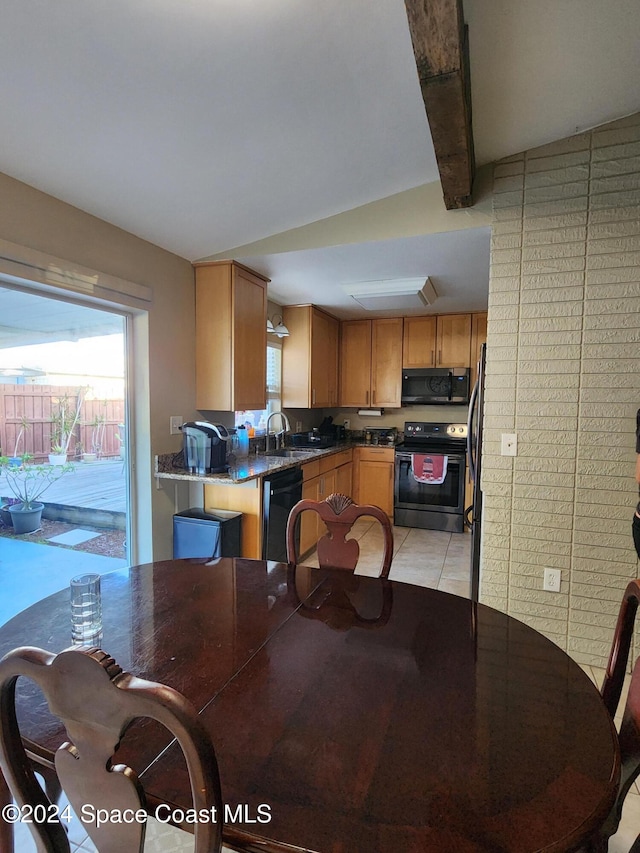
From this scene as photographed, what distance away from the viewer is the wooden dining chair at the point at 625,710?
0.90 metres

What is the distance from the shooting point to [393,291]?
3.69 m

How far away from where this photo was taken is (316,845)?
0.64m

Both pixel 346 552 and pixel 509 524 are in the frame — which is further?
pixel 509 524

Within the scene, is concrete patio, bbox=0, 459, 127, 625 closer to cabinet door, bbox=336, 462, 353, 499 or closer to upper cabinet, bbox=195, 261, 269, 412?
upper cabinet, bbox=195, 261, 269, 412

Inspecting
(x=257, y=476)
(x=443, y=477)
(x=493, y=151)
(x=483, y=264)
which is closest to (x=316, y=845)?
(x=257, y=476)

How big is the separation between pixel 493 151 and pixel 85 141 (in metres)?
1.93

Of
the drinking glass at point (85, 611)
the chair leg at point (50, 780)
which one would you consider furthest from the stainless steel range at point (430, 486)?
the chair leg at point (50, 780)

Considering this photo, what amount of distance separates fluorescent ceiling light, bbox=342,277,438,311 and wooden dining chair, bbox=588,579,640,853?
2952mm

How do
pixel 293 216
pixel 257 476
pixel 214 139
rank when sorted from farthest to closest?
pixel 257 476, pixel 293 216, pixel 214 139

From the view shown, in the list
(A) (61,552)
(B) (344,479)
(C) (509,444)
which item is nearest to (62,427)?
(A) (61,552)

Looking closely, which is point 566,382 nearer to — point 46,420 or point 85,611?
point 85,611

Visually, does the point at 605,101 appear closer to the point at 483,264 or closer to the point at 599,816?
the point at 483,264

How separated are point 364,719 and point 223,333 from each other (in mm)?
2714

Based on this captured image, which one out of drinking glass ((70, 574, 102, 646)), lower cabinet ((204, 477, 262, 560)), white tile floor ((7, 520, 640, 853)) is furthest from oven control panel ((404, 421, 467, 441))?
drinking glass ((70, 574, 102, 646))
